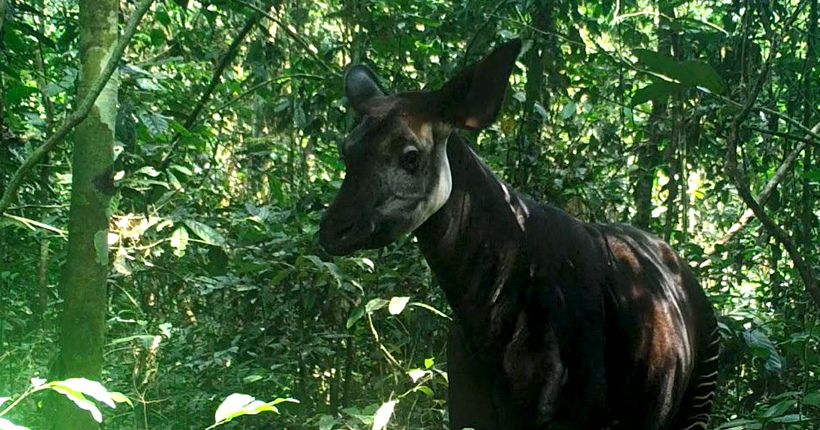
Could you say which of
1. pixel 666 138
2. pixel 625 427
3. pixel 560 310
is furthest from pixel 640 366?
pixel 666 138

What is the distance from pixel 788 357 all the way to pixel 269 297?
117 inches

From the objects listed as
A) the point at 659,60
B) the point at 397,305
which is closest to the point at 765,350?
the point at 659,60

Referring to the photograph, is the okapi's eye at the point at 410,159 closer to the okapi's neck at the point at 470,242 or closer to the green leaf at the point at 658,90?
the okapi's neck at the point at 470,242

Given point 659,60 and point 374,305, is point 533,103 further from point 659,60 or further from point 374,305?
point 374,305

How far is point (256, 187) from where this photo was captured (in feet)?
26.6

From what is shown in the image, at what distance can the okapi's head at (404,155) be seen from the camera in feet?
11.0

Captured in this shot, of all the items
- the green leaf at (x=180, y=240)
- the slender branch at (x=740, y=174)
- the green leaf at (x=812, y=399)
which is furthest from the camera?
the green leaf at (x=812, y=399)

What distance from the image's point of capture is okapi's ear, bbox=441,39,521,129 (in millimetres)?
3537

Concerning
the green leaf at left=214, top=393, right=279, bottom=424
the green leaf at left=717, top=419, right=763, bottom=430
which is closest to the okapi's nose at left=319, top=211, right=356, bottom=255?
the green leaf at left=214, top=393, right=279, bottom=424

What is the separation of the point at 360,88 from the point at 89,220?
1.27 m

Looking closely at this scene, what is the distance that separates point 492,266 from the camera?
11.9ft

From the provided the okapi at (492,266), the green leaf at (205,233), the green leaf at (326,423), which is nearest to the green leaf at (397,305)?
the okapi at (492,266)

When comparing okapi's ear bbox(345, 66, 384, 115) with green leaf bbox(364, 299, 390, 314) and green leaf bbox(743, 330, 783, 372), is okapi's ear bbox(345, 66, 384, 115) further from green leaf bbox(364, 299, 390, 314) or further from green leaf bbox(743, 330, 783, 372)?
green leaf bbox(743, 330, 783, 372)

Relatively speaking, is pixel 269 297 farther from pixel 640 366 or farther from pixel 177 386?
pixel 640 366
